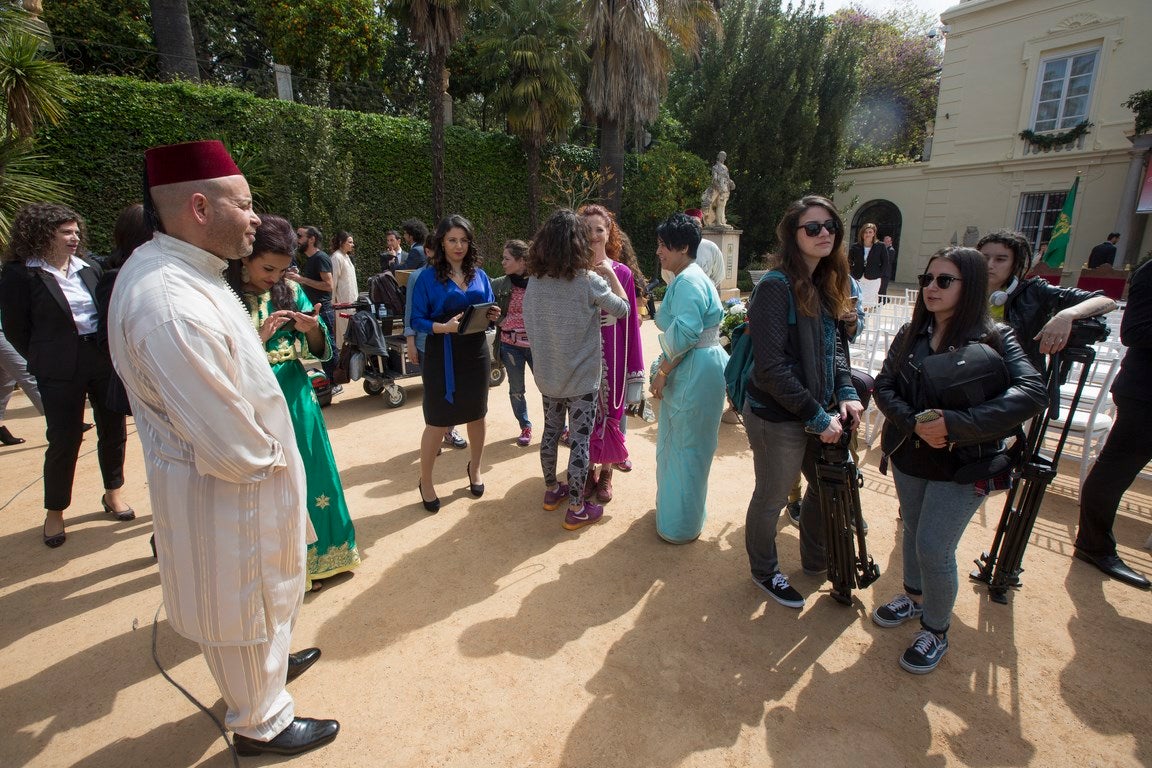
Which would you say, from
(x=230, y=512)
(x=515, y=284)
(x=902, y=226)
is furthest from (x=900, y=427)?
(x=902, y=226)

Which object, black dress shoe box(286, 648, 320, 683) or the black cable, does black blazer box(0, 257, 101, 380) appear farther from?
black dress shoe box(286, 648, 320, 683)

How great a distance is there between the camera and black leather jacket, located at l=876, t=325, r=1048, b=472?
1963mm

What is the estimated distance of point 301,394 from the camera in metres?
2.65

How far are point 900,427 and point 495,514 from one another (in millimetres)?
2398

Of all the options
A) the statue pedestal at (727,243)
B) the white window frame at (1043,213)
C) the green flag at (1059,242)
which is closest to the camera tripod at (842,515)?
the statue pedestal at (727,243)

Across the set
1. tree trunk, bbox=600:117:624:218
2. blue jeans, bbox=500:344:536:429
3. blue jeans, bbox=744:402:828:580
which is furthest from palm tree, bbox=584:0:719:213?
blue jeans, bbox=744:402:828:580

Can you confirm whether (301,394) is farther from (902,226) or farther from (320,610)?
(902,226)

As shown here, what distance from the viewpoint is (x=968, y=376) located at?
6.61ft

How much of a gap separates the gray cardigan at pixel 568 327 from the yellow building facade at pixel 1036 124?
16857 millimetres

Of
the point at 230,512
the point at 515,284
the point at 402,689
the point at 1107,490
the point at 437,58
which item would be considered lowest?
the point at 402,689

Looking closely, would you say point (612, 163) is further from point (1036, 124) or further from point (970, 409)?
point (970, 409)

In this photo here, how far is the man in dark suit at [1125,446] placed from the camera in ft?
8.61

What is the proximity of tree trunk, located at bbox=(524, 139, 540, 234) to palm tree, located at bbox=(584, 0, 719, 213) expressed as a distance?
5.54 ft

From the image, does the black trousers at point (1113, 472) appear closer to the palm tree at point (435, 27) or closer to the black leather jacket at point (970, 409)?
the black leather jacket at point (970, 409)
